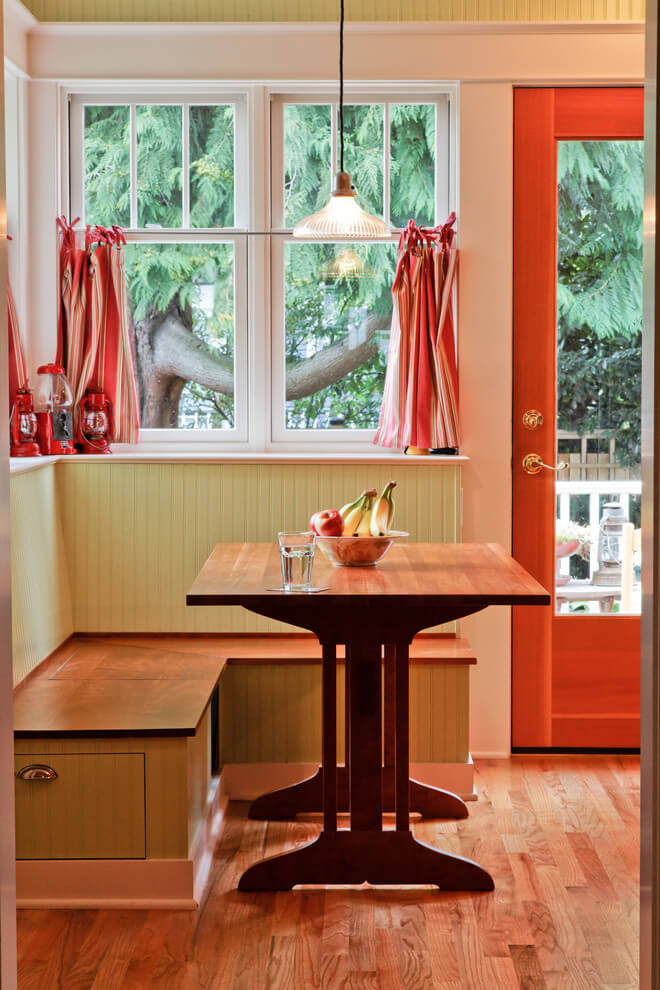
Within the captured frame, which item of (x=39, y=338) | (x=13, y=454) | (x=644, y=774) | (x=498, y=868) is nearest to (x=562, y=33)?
(x=39, y=338)

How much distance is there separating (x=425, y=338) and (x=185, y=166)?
1050 mm

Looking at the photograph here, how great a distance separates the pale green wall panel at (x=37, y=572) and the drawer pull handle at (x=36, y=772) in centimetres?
40

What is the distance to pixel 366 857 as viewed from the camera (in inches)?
109

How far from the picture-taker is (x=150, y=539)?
3.77 metres

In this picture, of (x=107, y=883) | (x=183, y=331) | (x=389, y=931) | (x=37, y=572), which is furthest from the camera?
(x=183, y=331)

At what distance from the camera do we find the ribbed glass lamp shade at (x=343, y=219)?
9.86 feet

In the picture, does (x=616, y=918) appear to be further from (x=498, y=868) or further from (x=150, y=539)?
(x=150, y=539)

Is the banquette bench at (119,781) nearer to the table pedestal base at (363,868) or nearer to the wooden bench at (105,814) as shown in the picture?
the wooden bench at (105,814)

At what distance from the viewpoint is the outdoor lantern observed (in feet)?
12.8

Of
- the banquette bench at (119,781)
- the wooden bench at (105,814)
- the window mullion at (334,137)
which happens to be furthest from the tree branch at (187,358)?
the wooden bench at (105,814)

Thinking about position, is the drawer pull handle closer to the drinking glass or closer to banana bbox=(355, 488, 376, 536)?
the drinking glass

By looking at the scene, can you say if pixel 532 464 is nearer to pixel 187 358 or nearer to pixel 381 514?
pixel 381 514

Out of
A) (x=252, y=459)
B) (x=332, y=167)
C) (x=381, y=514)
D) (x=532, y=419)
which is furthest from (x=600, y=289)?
(x=381, y=514)

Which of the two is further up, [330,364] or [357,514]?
[330,364]
